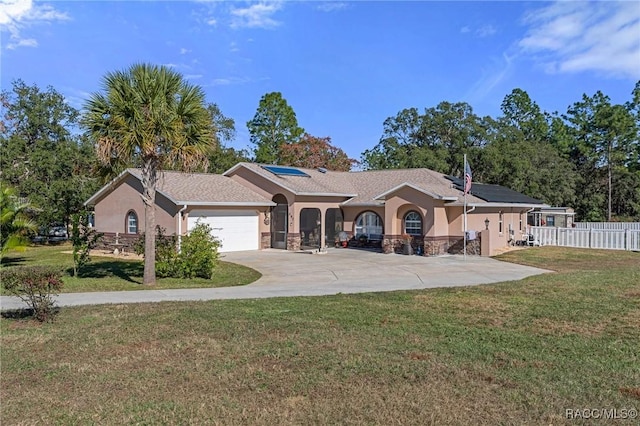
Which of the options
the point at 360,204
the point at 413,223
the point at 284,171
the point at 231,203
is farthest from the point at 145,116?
the point at 284,171

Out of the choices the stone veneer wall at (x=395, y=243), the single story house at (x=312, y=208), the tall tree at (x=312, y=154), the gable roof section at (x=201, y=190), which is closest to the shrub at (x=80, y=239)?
the single story house at (x=312, y=208)

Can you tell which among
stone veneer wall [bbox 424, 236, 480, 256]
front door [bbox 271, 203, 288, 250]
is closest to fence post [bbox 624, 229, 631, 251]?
stone veneer wall [bbox 424, 236, 480, 256]

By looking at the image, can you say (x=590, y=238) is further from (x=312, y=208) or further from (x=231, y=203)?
(x=231, y=203)

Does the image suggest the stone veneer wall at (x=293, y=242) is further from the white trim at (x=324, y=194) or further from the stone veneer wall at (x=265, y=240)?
the white trim at (x=324, y=194)

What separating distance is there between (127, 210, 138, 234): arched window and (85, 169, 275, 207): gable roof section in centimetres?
190

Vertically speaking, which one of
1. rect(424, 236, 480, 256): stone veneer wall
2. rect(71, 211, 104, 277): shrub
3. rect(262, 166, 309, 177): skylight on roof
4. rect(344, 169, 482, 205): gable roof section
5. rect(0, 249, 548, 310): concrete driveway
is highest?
rect(262, 166, 309, 177): skylight on roof

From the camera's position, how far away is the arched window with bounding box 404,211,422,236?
2448 cm

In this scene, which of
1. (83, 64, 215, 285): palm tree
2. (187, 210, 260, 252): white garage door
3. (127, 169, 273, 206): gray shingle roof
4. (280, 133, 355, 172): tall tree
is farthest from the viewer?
(280, 133, 355, 172): tall tree

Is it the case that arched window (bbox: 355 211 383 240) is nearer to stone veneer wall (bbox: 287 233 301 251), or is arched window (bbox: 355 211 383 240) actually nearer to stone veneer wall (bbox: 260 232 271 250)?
stone veneer wall (bbox: 287 233 301 251)

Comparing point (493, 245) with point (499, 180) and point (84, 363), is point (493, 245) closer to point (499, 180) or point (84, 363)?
point (499, 180)

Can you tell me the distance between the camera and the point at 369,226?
2748cm

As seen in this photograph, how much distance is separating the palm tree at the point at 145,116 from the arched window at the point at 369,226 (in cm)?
1507

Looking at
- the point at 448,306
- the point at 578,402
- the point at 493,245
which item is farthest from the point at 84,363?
the point at 493,245

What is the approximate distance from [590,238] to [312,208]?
49.1 ft
